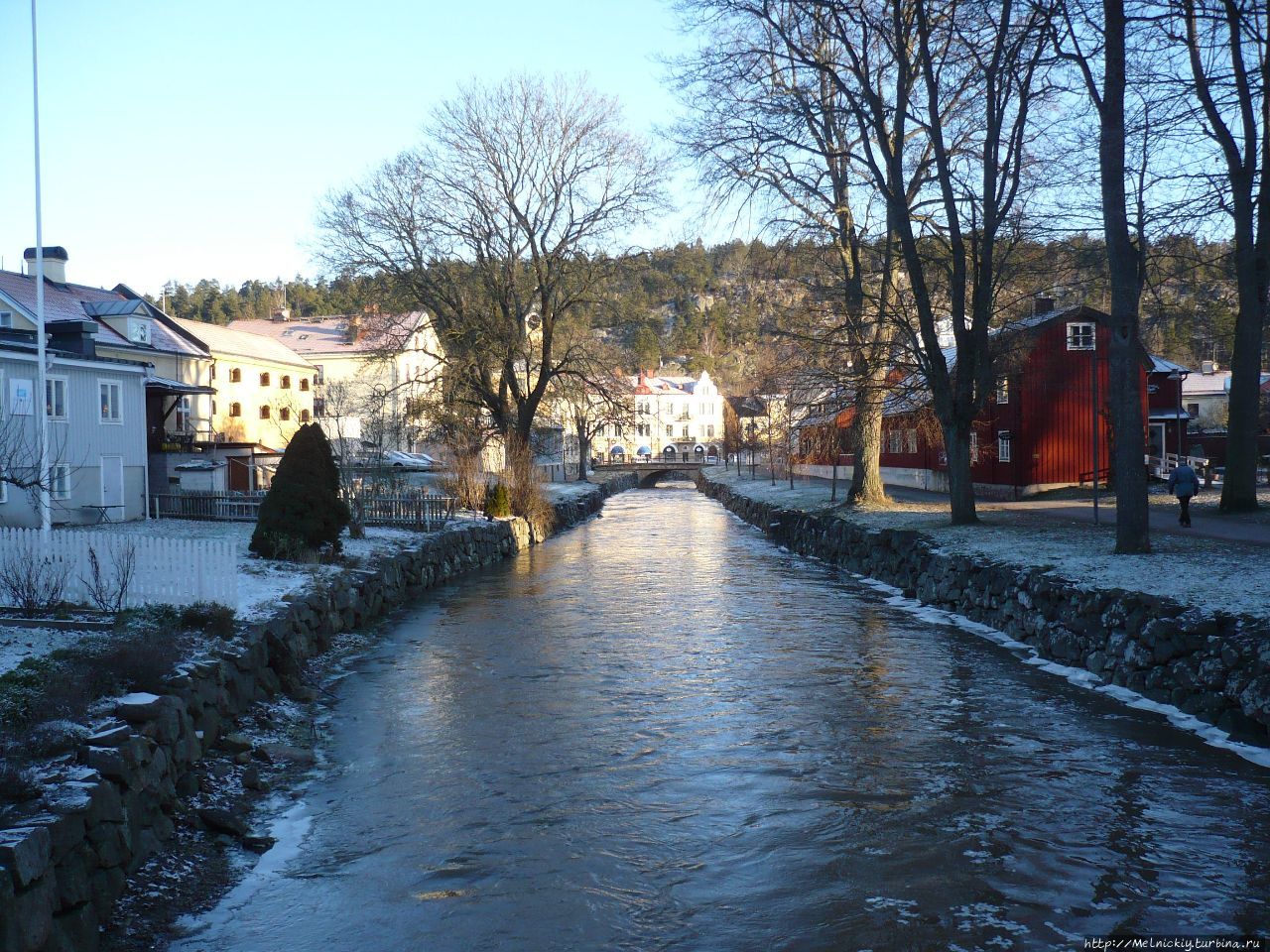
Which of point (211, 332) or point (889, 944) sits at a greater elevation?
point (211, 332)

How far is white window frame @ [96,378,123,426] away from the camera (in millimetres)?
28828

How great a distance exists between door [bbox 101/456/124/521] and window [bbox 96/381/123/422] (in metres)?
1.16

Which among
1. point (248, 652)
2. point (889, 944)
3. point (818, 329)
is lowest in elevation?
point (889, 944)

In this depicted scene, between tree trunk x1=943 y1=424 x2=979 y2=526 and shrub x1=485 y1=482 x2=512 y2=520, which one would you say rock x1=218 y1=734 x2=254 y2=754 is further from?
shrub x1=485 y1=482 x2=512 y2=520

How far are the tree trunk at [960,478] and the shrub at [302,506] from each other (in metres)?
14.4

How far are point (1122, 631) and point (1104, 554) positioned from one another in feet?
14.1

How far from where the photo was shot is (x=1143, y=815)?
877 centimetres

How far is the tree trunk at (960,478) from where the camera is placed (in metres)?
25.1

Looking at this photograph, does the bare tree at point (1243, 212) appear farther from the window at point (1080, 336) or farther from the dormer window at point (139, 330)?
the dormer window at point (139, 330)

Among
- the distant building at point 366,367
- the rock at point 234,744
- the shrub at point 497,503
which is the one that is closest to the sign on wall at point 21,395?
the distant building at point 366,367

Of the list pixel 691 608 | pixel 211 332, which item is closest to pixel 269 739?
pixel 691 608

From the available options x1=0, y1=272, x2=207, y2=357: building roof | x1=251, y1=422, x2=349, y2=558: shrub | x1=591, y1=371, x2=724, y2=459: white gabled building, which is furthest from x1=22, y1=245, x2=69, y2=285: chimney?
x1=591, y1=371, x2=724, y2=459: white gabled building

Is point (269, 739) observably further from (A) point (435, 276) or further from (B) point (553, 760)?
(A) point (435, 276)

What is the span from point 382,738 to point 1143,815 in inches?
297
